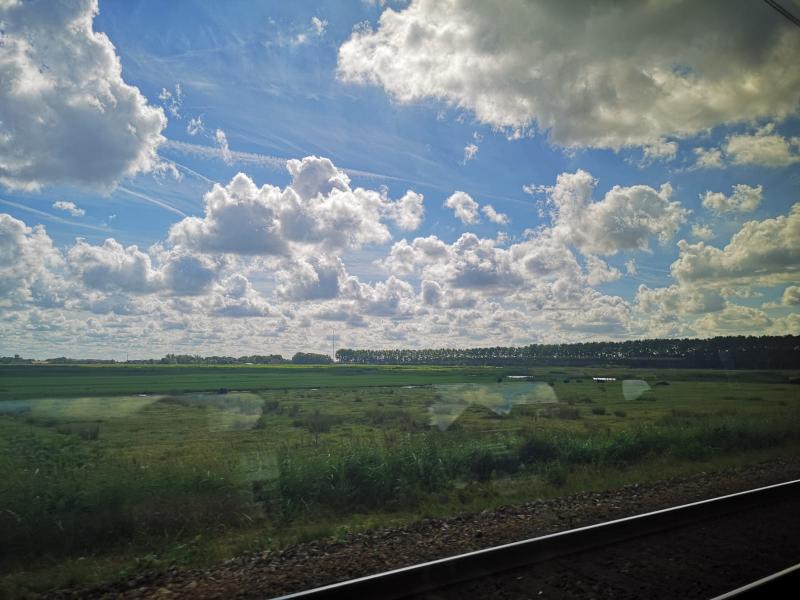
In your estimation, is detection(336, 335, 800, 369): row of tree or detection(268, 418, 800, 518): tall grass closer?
detection(268, 418, 800, 518): tall grass

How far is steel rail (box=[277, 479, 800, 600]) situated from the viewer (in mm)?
5839

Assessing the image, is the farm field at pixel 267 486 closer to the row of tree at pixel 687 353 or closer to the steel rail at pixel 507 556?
the steel rail at pixel 507 556

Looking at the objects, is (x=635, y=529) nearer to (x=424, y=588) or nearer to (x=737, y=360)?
(x=424, y=588)

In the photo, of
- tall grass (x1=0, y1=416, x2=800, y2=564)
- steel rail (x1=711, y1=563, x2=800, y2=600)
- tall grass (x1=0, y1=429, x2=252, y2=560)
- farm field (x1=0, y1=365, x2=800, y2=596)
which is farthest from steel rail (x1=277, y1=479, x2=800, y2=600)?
tall grass (x1=0, y1=429, x2=252, y2=560)

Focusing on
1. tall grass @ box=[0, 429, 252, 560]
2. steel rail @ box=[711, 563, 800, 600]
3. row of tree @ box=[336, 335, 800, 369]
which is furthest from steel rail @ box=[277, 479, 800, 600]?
row of tree @ box=[336, 335, 800, 369]

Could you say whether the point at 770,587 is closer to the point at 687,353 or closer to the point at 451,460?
the point at 451,460

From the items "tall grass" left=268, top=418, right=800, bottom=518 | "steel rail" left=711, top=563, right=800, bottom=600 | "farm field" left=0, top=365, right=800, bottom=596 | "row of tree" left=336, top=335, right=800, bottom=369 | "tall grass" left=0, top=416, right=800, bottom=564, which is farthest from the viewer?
"row of tree" left=336, top=335, right=800, bottom=369

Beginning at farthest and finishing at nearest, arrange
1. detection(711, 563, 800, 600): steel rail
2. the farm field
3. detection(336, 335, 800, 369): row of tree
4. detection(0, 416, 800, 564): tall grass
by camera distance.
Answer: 1. detection(336, 335, 800, 369): row of tree
2. detection(0, 416, 800, 564): tall grass
3. the farm field
4. detection(711, 563, 800, 600): steel rail

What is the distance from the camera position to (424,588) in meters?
6.18

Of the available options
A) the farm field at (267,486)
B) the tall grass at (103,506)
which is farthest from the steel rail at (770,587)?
the tall grass at (103,506)

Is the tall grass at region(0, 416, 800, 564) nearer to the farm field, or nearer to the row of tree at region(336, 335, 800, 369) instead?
the farm field

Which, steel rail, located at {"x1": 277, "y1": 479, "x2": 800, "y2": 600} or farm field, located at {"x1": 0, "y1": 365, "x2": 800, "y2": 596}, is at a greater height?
steel rail, located at {"x1": 277, "y1": 479, "x2": 800, "y2": 600}

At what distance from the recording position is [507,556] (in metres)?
6.94

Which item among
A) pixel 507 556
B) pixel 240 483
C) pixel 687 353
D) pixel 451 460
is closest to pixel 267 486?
pixel 240 483
